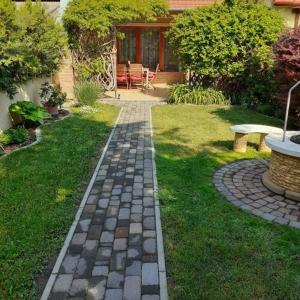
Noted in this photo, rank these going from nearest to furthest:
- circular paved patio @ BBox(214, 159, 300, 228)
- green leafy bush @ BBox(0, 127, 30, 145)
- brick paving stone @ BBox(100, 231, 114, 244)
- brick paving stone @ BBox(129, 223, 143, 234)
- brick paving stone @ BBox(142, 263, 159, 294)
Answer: brick paving stone @ BBox(142, 263, 159, 294) < brick paving stone @ BBox(100, 231, 114, 244) < brick paving stone @ BBox(129, 223, 143, 234) < circular paved patio @ BBox(214, 159, 300, 228) < green leafy bush @ BBox(0, 127, 30, 145)

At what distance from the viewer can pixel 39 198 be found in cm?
519

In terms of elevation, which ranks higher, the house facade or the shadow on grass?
the house facade

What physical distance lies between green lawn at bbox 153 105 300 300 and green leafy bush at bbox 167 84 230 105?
21.5ft

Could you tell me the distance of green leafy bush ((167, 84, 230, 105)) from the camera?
1331 centimetres

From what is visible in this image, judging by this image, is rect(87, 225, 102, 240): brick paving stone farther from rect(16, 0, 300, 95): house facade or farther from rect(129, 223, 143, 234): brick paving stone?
rect(16, 0, 300, 95): house facade

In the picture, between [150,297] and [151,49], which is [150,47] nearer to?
[151,49]

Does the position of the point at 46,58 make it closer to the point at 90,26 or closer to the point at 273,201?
the point at 90,26

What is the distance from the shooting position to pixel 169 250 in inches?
155

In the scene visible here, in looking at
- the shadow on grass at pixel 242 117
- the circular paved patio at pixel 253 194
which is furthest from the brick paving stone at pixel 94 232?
the shadow on grass at pixel 242 117

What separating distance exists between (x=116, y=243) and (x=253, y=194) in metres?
2.52

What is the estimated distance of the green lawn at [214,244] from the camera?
336 centimetres

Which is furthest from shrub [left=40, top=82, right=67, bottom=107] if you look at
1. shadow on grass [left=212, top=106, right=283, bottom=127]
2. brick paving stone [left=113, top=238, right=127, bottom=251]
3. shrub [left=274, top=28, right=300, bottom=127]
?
brick paving stone [left=113, top=238, right=127, bottom=251]

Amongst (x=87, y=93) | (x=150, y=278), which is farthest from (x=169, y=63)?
(x=150, y=278)

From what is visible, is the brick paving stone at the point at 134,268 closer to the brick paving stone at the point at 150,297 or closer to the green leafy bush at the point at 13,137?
the brick paving stone at the point at 150,297
